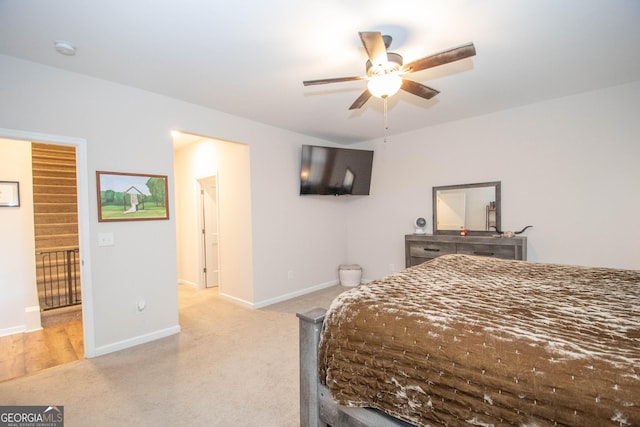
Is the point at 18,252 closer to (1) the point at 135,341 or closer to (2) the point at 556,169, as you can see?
(1) the point at 135,341

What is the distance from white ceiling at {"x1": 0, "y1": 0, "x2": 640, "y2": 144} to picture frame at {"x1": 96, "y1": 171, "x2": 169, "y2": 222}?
91 centimetres

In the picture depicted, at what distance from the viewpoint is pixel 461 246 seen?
12.3ft

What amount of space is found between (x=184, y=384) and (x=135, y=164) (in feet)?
6.98

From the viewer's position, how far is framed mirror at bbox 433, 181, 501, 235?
382cm

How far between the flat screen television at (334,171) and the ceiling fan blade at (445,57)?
2497mm

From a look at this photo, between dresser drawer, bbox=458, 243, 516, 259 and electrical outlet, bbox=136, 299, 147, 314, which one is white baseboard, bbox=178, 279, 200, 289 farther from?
dresser drawer, bbox=458, 243, 516, 259

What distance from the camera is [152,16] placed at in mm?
1812

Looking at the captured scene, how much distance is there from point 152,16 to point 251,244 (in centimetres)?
272

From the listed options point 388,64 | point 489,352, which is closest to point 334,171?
point 388,64

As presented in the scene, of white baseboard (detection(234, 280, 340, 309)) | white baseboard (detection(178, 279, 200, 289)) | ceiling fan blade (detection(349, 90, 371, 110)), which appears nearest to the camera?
ceiling fan blade (detection(349, 90, 371, 110))

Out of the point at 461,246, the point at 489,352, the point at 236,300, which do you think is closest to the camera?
the point at 489,352

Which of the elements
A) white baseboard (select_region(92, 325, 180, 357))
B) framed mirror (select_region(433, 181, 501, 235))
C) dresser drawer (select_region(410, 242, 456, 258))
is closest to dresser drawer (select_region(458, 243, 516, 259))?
dresser drawer (select_region(410, 242, 456, 258))

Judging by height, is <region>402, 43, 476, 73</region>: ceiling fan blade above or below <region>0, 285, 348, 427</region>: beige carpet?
above

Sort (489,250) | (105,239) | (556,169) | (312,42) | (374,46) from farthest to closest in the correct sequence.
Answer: (489,250) < (556,169) < (105,239) < (312,42) < (374,46)
